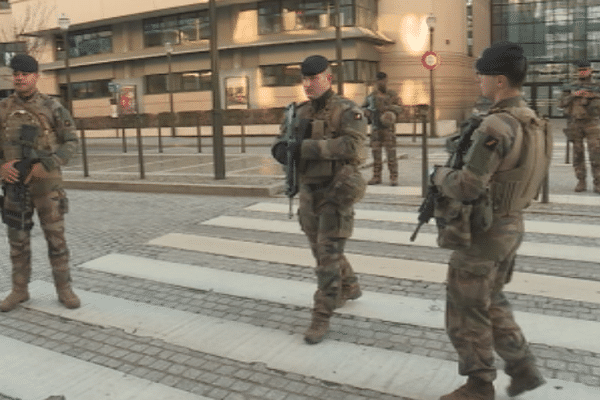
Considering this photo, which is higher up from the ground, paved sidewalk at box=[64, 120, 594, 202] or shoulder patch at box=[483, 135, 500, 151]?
shoulder patch at box=[483, 135, 500, 151]

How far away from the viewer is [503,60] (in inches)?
111

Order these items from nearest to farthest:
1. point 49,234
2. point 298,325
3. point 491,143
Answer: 1. point 491,143
2. point 298,325
3. point 49,234

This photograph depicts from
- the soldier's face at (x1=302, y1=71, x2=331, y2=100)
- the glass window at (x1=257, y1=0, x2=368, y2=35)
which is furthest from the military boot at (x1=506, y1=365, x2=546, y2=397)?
the glass window at (x1=257, y1=0, x2=368, y2=35)

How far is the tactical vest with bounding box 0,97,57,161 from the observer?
466 cm

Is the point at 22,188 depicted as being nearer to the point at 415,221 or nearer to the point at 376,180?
the point at 415,221

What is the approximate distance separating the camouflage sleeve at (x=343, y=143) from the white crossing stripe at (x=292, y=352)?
48.9 inches

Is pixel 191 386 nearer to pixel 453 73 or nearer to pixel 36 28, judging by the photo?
pixel 453 73

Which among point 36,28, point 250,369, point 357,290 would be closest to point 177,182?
point 357,290

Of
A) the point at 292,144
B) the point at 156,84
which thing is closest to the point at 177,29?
the point at 156,84

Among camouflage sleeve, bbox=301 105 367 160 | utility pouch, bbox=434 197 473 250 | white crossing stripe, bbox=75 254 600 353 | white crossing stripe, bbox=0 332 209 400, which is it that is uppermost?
camouflage sleeve, bbox=301 105 367 160

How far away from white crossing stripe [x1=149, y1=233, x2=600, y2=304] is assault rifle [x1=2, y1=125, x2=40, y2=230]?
224 cm

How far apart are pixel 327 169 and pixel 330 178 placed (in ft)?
0.26

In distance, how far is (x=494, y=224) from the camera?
2.96 metres

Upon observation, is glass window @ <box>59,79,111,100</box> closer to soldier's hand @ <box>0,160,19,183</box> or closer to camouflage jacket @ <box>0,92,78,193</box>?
camouflage jacket @ <box>0,92,78,193</box>
